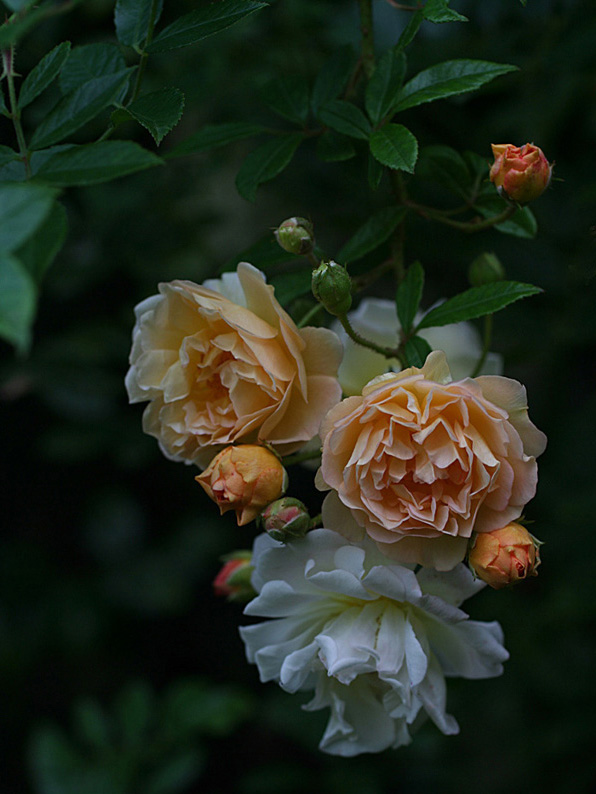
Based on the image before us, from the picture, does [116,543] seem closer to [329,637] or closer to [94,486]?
[94,486]

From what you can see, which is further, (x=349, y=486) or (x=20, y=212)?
(x=349, y=486)

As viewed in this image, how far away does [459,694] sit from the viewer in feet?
5.70

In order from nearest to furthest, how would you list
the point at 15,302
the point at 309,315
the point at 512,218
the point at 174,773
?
the point at 15,302
the point at 309,315
the point at 512,218
the point at 174,773

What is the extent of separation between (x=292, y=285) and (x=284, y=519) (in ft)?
0.97

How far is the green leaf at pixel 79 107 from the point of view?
74 centimetres

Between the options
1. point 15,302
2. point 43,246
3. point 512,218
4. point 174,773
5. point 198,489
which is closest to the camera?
point 15,302

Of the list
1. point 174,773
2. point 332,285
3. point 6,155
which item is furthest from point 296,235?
point 174,773

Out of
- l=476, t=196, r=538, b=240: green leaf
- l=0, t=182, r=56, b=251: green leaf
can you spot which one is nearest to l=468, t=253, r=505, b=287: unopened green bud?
l=476, t=196, r=538, b=240: green leaf

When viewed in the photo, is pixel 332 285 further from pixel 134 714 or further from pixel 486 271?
pixel 134 714

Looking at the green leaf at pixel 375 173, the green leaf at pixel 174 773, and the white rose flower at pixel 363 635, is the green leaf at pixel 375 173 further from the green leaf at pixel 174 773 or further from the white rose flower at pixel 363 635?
the green leaf at pixel 174 773

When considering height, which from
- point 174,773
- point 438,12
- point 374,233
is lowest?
point 174,773

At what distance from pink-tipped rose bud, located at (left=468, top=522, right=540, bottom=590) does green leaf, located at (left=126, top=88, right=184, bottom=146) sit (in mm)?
476

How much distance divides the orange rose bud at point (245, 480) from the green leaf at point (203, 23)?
41 cm

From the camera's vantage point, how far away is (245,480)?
2.57 ft
